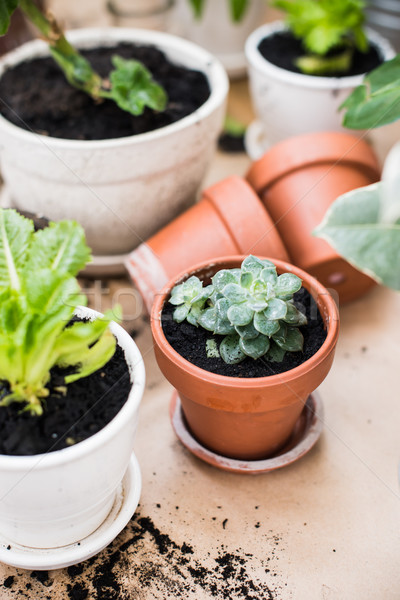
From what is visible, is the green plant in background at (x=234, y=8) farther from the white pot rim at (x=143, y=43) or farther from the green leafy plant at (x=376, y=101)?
the green leafy plant at (x=376, y=101)

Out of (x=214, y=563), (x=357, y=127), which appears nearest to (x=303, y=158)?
(x=357, y=127)

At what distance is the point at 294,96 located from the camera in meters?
1.61

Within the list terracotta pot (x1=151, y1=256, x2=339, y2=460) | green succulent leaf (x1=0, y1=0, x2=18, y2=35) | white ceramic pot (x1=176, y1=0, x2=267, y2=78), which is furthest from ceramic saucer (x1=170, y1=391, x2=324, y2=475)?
white ceramic pot (x1=176, y1=0, x2=267, y2=78)

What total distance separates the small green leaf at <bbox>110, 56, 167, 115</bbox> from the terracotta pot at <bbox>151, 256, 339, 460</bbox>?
436 millimetres

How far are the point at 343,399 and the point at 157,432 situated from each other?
16.1 inches

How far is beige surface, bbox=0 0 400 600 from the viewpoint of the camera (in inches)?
37.6

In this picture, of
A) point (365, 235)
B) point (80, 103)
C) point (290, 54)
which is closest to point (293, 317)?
point (365, 235)

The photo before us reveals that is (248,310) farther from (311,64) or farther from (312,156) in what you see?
(311,64)

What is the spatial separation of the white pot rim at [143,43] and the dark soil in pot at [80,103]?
1.3 inches

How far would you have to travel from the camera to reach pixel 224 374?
3.19 feet

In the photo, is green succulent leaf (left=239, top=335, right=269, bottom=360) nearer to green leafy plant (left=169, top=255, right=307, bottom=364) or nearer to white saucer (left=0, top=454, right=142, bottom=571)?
green leafy plant (left=169, top=255, right=307, bottom=364)

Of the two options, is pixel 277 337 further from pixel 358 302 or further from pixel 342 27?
pixel 342 27

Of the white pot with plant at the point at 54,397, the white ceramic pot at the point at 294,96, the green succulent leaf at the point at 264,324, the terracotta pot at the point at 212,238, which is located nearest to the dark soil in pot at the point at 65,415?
the white pot with plant at the point at 54,397

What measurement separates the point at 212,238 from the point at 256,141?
81 cm
